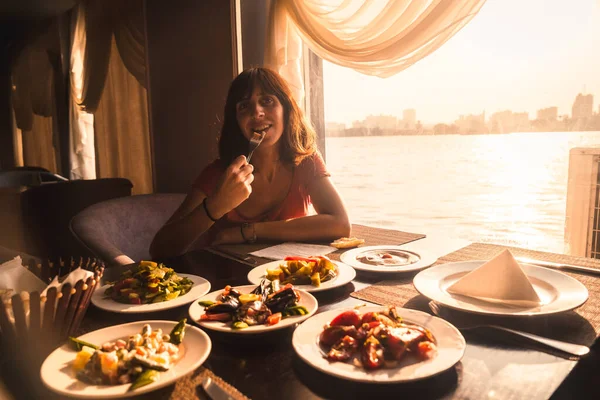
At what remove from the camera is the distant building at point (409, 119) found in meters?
2.21

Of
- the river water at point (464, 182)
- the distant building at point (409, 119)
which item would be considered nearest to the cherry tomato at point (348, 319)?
the river water at point (464, 182)

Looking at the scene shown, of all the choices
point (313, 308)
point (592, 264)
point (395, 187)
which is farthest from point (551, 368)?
point (395, 187)

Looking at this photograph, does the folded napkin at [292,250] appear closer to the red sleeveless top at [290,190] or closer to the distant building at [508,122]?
the red sleeveless top at [290,190]

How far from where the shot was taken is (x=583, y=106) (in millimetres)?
1753

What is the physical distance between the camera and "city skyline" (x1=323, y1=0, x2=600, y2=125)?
1730 mm

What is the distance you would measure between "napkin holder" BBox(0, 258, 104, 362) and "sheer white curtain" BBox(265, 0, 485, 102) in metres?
1.56

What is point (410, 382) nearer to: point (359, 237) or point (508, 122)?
point (359, 237)

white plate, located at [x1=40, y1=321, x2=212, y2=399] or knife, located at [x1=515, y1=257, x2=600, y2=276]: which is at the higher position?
white plate, located at [x1=40, y1=321, x2=212, y2=399]

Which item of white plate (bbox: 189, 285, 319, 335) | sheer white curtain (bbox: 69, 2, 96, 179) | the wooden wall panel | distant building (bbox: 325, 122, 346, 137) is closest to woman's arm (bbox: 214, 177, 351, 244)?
white plate (bbox: 189, 285, 319, 335)

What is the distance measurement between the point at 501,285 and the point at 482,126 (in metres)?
1.36

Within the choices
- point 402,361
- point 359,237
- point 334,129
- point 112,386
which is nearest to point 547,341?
point 402,361

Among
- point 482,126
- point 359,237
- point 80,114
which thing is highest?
point 80,114

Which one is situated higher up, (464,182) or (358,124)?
(358,124)

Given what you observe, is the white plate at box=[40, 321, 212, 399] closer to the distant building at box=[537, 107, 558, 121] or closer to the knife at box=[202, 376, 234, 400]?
the knife at box=[202, 376, 234, 400]
